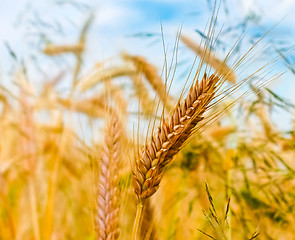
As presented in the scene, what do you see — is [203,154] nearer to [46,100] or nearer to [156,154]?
[156,154]

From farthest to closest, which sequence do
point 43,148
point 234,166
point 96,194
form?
point 43,148, point 234,166, point 96,194

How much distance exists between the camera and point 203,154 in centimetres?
115

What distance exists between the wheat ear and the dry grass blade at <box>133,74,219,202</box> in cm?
11

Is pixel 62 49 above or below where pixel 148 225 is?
above

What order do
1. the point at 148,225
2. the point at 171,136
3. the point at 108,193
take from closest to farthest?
the point at 171,136 < the point at 108,193 < the point at 148,225

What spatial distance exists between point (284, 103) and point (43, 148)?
3.17 ft

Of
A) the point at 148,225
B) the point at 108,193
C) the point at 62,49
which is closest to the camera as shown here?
the point at 108,193

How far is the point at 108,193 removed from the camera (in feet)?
2.52

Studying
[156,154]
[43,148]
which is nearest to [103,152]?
[156,154]

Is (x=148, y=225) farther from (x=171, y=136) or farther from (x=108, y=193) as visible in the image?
(x=171, y=136)

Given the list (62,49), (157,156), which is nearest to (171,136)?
(157,156)

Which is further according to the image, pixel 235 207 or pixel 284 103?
pixel 235 207

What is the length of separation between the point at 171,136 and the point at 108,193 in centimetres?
20

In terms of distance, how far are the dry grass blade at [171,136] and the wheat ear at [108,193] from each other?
11 centimetres
